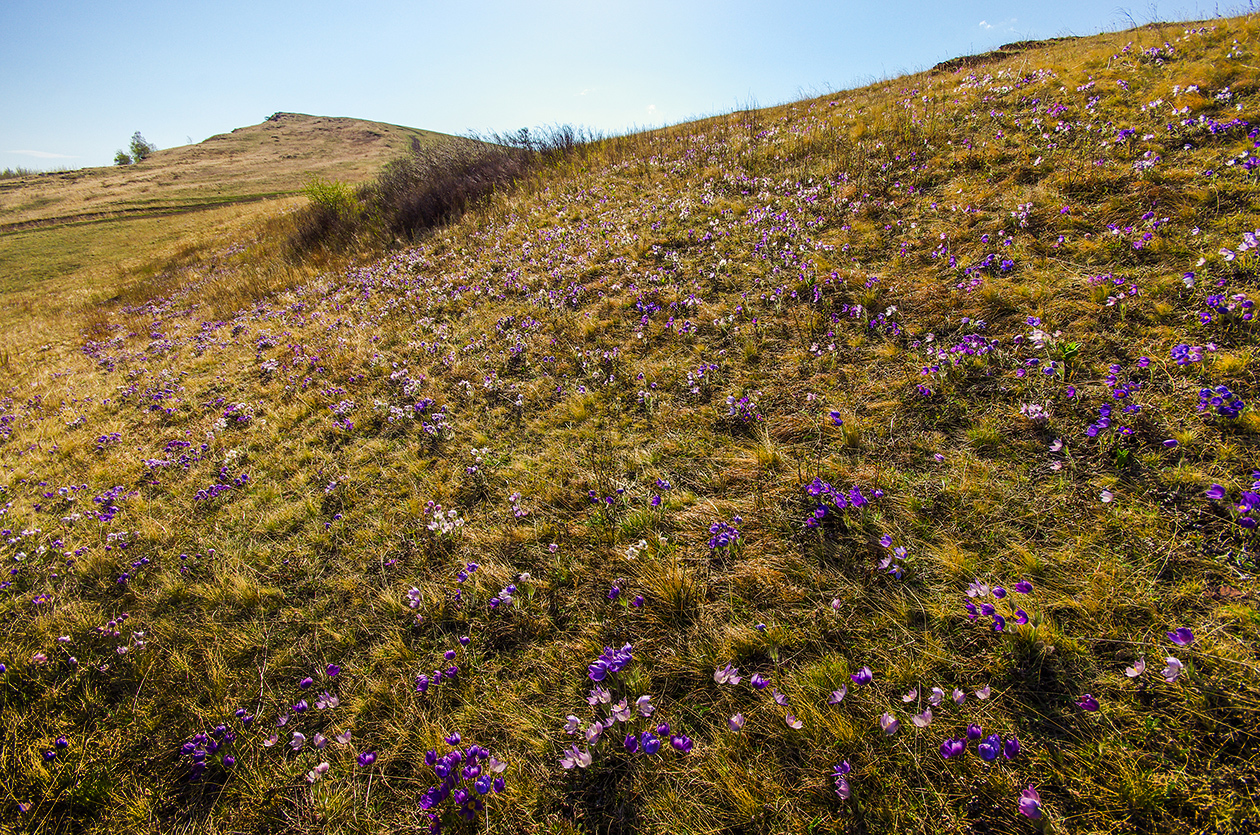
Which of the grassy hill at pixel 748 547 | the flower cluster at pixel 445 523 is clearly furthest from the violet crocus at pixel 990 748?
the flower cluster at pixel 445 523

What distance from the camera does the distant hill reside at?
123ft

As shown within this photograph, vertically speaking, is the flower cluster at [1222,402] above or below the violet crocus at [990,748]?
above

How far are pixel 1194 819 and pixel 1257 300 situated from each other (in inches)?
172

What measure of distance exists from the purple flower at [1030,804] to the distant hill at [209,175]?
2953 cm

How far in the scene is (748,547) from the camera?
138 inches

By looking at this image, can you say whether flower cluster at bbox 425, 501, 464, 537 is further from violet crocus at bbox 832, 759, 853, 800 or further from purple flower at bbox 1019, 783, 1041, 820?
purple flower at bbox 1019, 783, 1041, 820

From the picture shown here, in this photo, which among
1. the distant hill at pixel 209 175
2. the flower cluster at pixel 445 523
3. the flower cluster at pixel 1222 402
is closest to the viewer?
the flower cluster at pixel 1222 402

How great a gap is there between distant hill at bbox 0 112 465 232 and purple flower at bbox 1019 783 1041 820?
2953 cm

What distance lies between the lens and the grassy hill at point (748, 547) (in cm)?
238

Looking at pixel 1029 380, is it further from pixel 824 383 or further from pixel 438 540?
pixel 438 540

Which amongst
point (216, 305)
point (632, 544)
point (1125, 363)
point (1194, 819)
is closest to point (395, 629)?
point (632, 544)

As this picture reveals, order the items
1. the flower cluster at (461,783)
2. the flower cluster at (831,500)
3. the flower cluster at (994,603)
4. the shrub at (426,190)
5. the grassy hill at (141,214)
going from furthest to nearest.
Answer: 1. the grassy hill at (141,214)
2. the shrub at (426,190)
3. the flower cluster at (831,500)
4. the flower cluster at (994,603)
5. the flower cluster at (461,783)

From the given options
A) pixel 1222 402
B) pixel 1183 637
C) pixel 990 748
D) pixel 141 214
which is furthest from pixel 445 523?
pixel 141 214

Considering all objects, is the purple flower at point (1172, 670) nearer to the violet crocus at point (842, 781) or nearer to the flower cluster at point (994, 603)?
the flower cluster at point (994, 603)
